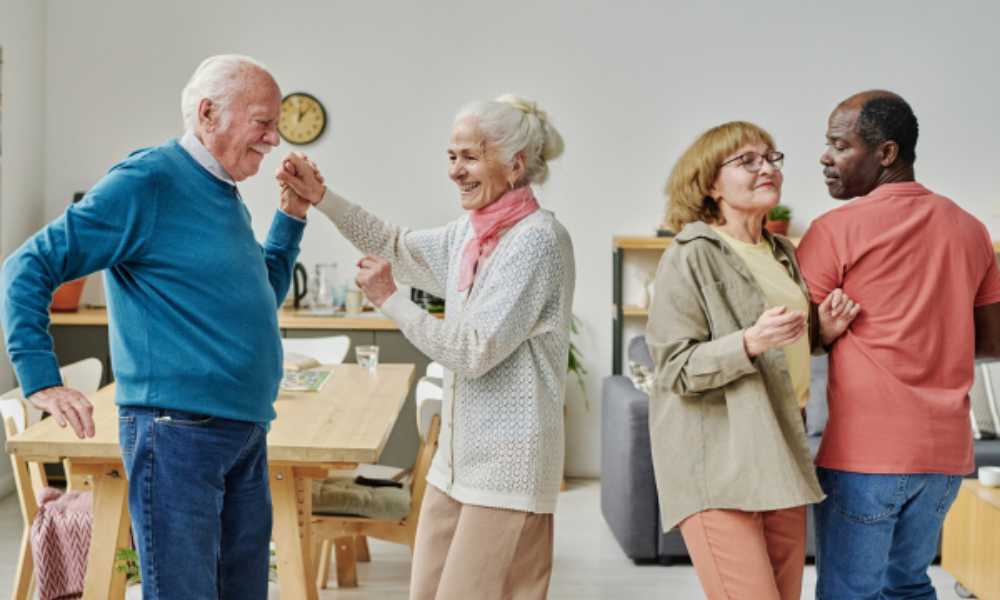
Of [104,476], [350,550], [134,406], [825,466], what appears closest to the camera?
[134,406]

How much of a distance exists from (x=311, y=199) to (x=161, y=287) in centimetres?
48

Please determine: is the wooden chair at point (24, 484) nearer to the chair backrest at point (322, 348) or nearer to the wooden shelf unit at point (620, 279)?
the chair backrest at point (322, 348)

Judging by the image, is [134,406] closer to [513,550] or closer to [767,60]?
[513,550]

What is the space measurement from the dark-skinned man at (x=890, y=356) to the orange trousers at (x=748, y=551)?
65 mm

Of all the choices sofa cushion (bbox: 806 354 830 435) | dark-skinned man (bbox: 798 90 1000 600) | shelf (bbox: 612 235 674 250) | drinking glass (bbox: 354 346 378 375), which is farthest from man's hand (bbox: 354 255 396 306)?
shelf (bbox: 612 235 674 250)

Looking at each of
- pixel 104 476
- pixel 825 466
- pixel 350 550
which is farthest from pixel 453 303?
pixel 350 550

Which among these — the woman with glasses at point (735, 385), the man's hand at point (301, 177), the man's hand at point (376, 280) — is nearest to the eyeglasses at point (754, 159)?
the woman with glasses at point (735, 385)

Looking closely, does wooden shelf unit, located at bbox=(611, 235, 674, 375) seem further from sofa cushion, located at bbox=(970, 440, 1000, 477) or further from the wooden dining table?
the wooden dining table

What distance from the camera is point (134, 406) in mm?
2074

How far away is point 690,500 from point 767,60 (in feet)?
14.3

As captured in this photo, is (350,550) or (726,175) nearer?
(726,175)

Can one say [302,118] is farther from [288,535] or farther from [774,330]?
[774,330]

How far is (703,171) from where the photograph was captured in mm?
2326

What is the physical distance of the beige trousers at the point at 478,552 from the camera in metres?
2.21
